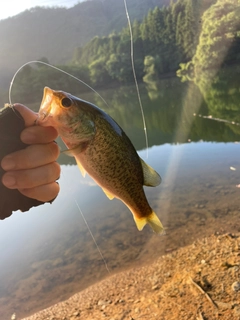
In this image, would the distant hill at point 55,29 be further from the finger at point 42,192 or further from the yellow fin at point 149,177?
the finger at point 42,192

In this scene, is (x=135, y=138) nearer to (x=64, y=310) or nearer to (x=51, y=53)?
(x=64, y=310)

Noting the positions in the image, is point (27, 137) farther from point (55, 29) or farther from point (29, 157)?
point (55, 29)

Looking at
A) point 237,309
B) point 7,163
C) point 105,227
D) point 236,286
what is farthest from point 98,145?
point 105,227

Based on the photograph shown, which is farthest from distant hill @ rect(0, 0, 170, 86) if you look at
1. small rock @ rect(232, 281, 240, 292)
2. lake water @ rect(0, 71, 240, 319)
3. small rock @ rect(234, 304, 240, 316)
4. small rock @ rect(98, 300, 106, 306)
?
small rock @ rect(234, 304, 240, 316)

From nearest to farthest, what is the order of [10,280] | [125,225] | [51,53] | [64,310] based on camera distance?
[64,310] → [10,280] → [125,225] → [51,53]

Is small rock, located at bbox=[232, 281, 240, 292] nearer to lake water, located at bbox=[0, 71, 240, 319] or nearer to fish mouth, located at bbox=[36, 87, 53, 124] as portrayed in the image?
lake water, located at bbox=[0, 71, 240, 319]

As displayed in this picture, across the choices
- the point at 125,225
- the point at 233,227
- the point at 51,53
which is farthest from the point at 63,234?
the point at 51,53
